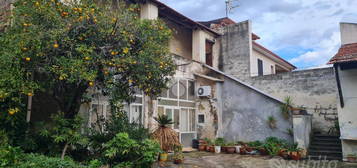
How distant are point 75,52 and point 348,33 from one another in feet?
34.3

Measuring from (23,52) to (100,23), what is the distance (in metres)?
1.79

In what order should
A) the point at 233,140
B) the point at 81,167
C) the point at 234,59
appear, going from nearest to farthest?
1. the point at 81,167
2. the point at 233,140
3. the point at 234,59

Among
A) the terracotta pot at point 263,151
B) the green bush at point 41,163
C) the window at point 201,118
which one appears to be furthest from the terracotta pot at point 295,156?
the green bush at point 41,163

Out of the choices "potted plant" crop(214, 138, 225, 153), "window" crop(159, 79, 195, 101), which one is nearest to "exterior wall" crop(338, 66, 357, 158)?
"potted plant" crop(214, 138, 225, 153)

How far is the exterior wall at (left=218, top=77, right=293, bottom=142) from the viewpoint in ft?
38.7

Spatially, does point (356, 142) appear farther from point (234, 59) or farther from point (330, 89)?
point (234, 59)

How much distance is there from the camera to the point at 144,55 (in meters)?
6.59

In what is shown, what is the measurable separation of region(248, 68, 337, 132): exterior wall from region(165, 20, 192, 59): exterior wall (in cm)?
531

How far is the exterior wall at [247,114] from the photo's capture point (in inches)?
464

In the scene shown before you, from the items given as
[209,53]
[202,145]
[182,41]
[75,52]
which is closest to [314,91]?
[202,145]

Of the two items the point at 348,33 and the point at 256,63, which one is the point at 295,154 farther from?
the point at 256,63

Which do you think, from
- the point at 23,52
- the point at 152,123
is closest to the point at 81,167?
the point at 23,52

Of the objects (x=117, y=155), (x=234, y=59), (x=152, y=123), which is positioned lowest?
(x=117, y=155)

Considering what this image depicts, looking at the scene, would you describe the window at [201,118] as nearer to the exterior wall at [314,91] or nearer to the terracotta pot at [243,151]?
the terracotta pot at [243,151]
